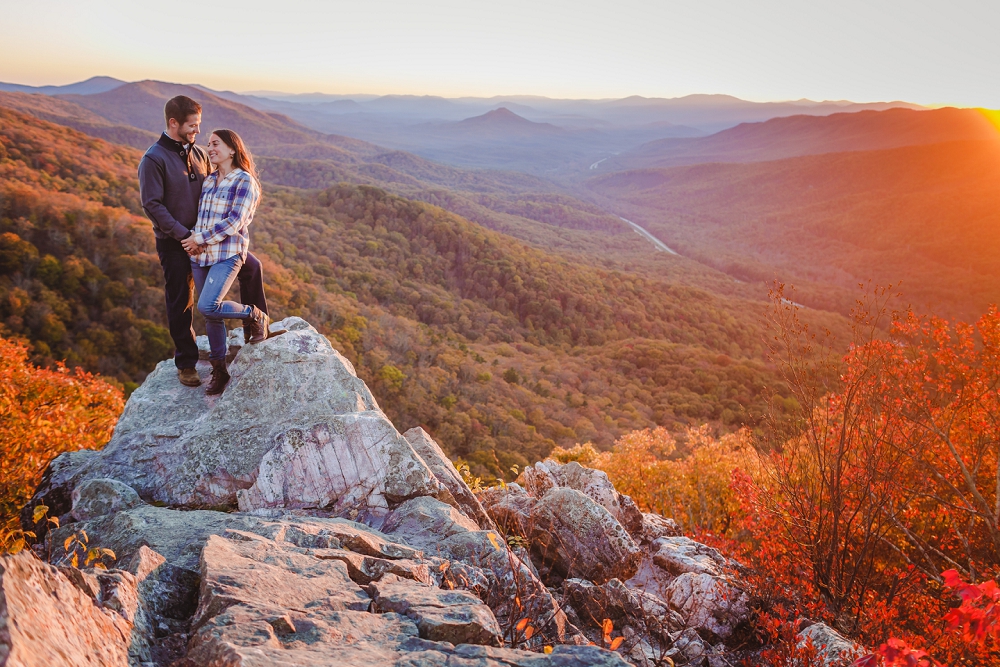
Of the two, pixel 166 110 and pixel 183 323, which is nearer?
pixel 166 110

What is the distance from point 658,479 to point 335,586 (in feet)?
40.8

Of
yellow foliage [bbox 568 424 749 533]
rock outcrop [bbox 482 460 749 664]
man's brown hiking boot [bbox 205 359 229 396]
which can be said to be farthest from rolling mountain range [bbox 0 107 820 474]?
man's brown hiking boot [bbox 205 359 229 396]

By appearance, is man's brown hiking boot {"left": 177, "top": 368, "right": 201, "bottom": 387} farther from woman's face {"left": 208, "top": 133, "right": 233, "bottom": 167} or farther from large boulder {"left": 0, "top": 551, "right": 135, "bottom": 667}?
large boulder {"left": 0, "top": 551, "right": 135, "bottom": 667}

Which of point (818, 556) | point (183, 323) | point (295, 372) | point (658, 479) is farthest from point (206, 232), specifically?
point (658, 479)

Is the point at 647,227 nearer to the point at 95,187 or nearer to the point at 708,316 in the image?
the point at 708,316

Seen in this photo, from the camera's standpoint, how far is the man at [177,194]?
17.0ft

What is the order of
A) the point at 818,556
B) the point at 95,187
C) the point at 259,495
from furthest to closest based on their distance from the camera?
the point at 95,187
the point at 818,556
the point at 259,495

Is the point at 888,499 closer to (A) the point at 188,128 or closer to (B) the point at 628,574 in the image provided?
(B) the point at 628,574

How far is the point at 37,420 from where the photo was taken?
24.4ft

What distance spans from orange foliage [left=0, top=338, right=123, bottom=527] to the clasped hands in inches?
114

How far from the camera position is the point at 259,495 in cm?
508

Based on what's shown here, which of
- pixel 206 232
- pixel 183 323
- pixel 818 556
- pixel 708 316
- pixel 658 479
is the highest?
pixel 206 232

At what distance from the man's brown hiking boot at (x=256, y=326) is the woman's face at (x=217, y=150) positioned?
1.56 meters

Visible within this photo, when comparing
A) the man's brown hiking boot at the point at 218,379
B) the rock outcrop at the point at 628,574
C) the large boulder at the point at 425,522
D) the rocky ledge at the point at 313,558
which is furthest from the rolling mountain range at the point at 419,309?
the man's brown hiking boot at the point at 218,379
